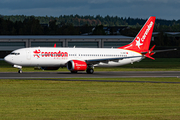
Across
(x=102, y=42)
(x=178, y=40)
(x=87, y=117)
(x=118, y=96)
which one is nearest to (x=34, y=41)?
(x=102, y=42)

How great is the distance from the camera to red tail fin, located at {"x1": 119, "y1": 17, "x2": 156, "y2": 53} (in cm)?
5400

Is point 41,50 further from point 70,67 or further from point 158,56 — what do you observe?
point 158,56

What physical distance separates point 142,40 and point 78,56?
41.7ft

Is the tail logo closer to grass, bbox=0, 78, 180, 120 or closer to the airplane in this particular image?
the airplane

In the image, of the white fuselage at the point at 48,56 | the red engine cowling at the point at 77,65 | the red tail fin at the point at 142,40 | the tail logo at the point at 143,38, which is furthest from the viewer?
the tail logo at the point at 143,38

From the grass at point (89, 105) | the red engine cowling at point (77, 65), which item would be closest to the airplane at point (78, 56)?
the red engine cowling at point (77, 65)

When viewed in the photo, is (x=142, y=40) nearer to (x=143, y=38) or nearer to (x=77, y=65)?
(x=143, y=38)

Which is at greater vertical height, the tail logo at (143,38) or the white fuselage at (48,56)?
the tail logo at (143,38)

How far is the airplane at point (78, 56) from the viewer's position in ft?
149

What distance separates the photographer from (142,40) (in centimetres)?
5456

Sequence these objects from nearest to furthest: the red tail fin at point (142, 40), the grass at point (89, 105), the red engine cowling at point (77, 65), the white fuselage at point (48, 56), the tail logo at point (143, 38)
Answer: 1. the grass at point (89, 105)
2. the red engine cowling at point (77, 65)
3. the white fuselage at point (48, 56)
4. the red tail fin at point (142, 40)
5. the tail logo at point (143, 38)

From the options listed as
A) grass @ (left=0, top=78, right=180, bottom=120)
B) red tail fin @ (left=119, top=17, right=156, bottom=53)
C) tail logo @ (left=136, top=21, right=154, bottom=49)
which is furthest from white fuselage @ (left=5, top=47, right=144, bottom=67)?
grass @ (left=0, top=78, right=180, bottom=120)

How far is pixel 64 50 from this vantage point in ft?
156

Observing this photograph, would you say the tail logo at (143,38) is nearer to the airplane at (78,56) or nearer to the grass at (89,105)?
the airplane at (78,56)
